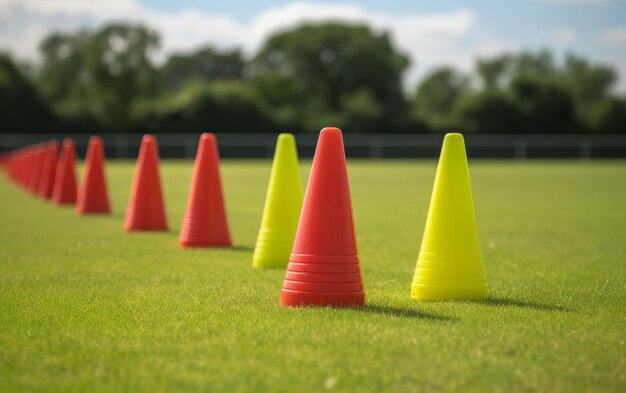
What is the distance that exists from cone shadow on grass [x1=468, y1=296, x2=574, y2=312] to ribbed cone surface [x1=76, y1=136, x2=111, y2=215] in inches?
380

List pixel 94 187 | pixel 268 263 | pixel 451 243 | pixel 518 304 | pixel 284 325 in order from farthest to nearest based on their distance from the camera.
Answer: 1. pixel 94 187
2. pixel 268 263
3. pixel 451 243
4. pixel 518 304
5. pixel 284 325

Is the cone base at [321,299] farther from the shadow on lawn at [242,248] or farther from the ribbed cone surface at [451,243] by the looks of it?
the shadow on lawn at [242,248]

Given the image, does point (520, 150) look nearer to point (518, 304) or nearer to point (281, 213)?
point (281, 213)

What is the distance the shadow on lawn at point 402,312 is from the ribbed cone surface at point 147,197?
243 inches

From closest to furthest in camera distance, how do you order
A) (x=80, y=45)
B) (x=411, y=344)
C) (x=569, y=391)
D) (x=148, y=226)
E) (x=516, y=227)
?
(x=569, y=391) < (x=411, y=344) < (x=148, y=226) < (x=516, y=227) < (x=80, y=45)

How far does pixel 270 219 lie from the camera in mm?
8156

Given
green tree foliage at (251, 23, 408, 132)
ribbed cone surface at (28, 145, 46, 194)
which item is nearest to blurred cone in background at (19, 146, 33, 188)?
ribbed cone surface at (28, 145, 46, 194)

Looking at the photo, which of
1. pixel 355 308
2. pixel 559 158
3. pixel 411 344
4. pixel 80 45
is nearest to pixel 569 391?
pixel 411 344

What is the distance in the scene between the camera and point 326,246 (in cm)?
574

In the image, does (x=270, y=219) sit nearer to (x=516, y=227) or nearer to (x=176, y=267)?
(x=176, y=267)

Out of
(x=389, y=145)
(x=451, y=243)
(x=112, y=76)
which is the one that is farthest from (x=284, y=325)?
(x=112, y=76)

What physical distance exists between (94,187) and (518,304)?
33.3ft

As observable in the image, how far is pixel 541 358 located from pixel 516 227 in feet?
26.9

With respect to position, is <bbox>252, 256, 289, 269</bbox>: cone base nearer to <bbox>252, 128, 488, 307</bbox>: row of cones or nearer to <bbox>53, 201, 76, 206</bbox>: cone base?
<bbox>252, 128, 488, 307</bbox>: row of cones
